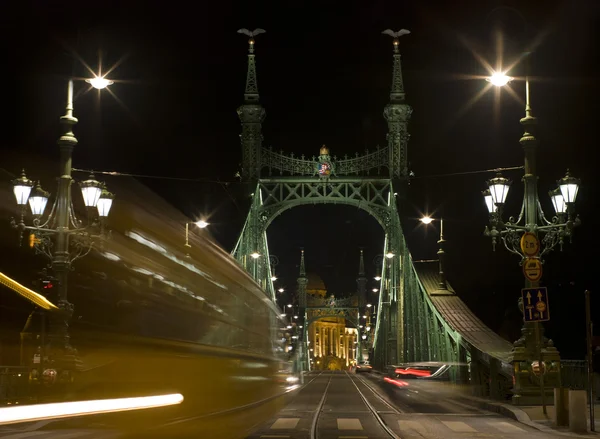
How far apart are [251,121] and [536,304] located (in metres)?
37.8

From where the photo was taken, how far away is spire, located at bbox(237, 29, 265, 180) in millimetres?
54438

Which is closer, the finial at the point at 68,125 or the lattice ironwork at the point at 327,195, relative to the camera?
the finial at the point at 68,125

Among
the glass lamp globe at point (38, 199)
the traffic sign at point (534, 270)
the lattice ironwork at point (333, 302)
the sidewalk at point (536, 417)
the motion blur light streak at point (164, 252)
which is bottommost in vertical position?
the sidewalk at point (536, 417)

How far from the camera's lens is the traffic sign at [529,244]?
Result: 61.8 ft

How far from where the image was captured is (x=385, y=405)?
2519 centimetres

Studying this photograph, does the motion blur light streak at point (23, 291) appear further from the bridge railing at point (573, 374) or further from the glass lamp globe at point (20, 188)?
the bridge railing at point (573, 374)

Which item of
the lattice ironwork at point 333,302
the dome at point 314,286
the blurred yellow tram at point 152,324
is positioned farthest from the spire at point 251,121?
the dome at point 314,286

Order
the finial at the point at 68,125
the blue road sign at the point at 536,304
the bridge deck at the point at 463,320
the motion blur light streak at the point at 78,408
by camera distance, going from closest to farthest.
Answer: the motion blur light streak at the point at 78,408, the finial at the point at 68,125, the blue road sign at the point at 536,304, the bridge deck at the point at 463,320

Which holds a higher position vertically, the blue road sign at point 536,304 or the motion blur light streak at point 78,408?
the blue road sign at point 536,304

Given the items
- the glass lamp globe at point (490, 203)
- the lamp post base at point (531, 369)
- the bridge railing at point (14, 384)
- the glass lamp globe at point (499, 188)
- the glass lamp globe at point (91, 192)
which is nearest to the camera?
the glass lamp globe at point (91, 192)

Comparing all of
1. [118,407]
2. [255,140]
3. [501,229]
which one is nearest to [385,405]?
[501,229]

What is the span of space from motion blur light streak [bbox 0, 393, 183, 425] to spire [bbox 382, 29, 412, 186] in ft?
154

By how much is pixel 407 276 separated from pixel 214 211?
12.1 meters

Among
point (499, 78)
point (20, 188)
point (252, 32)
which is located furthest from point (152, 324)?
point (252, 32)
